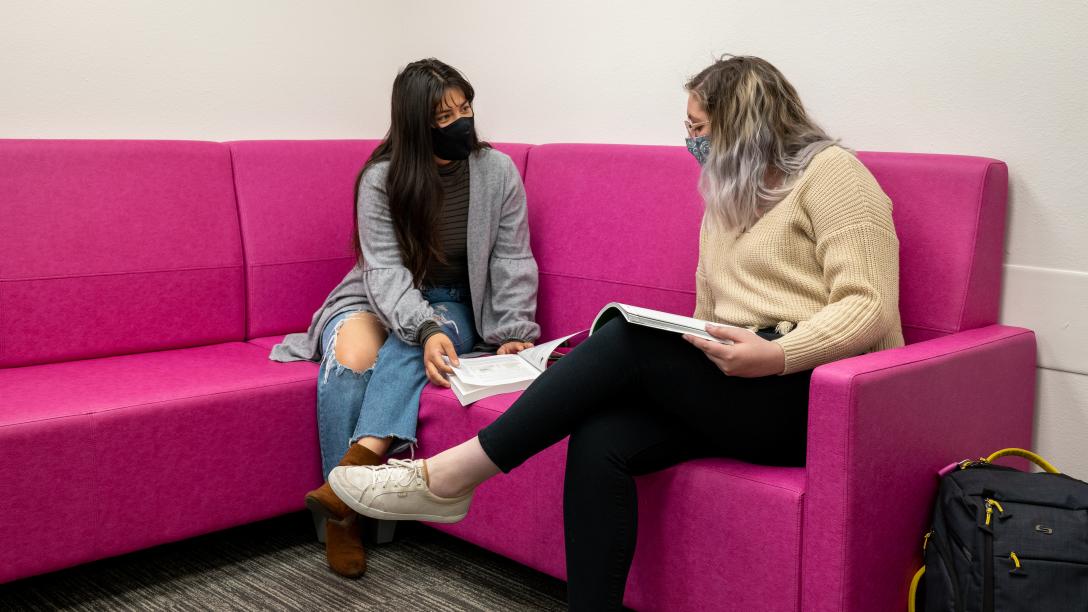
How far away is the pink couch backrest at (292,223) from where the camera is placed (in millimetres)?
2688

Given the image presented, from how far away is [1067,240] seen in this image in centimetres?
193

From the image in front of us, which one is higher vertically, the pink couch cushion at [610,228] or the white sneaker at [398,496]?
the pink couch cushion at [610,228]

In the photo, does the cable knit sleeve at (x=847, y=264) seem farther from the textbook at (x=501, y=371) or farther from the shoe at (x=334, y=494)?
the shoe at (x=334, y=494)

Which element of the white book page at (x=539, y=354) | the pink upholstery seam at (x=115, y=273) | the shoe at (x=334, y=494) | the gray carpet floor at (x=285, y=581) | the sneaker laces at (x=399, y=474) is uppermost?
the pink upholstery seam at (x=115, y=273)

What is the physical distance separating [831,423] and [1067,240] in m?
0.75

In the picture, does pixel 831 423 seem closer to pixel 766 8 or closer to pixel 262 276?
pixel 766 8

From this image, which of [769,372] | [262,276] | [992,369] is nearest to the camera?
[769,372]

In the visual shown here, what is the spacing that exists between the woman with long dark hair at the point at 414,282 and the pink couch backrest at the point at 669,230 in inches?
4.0

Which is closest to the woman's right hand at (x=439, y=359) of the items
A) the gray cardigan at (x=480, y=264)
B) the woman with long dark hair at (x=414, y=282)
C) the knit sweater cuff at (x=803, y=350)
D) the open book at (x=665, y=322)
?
the woman with long dark hair at (x=414, y=282)

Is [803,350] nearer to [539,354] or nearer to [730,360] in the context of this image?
[730,360]

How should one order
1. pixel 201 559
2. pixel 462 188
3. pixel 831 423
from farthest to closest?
pixel 462 188, pixel 201 559, pixel 831 423

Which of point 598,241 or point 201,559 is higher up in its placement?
point 598,241

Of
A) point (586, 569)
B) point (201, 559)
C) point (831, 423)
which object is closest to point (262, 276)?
point (201, 559)

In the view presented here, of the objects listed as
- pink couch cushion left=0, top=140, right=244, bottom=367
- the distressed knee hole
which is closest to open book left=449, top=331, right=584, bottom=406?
the distressed knee hole
